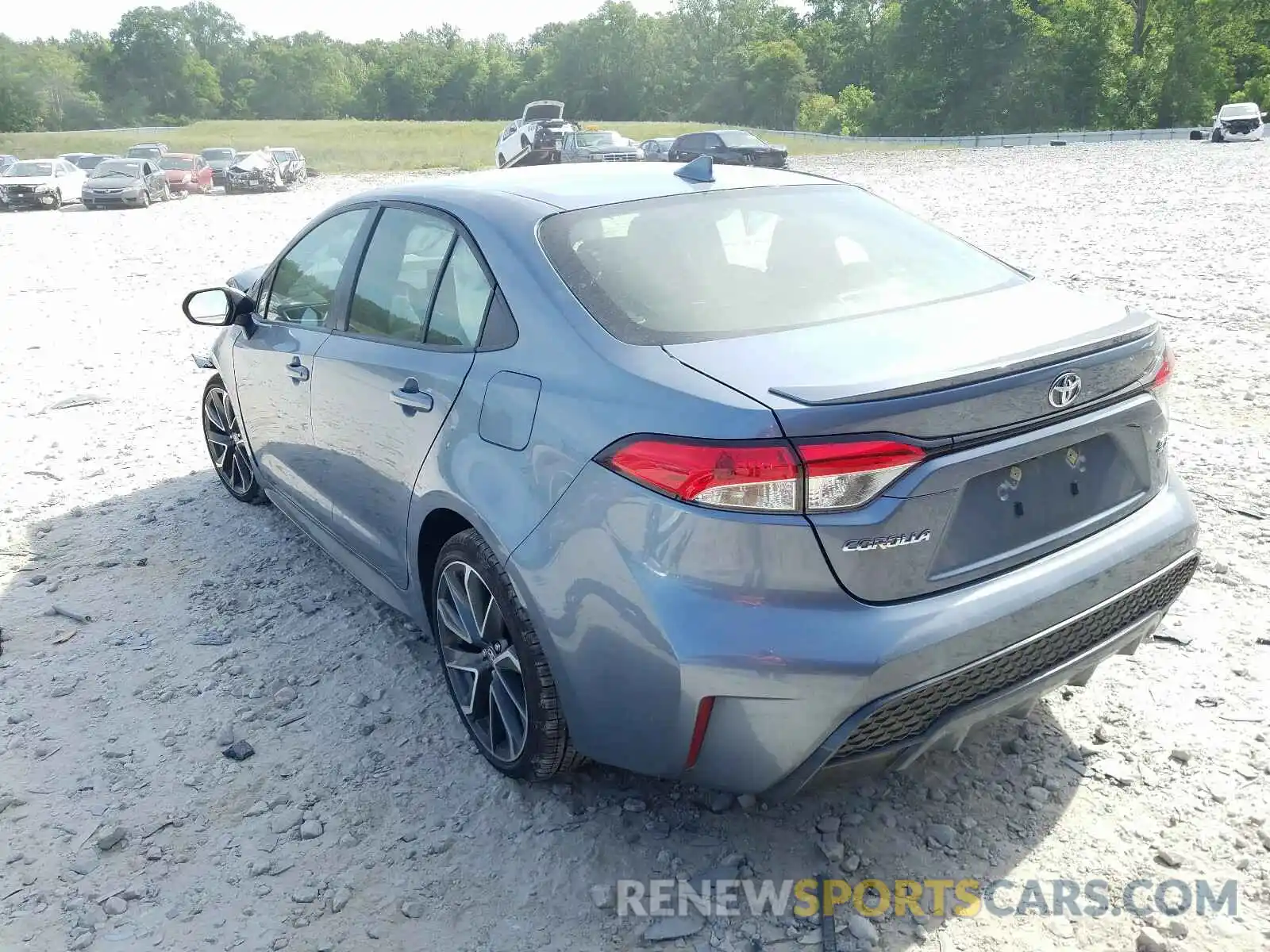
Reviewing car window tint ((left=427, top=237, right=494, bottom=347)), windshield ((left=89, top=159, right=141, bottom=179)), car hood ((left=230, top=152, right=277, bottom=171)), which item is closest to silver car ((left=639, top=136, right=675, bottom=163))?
car hood ((left=230, top=152, right=277, bottom=171))

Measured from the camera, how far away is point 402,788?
3.11 m

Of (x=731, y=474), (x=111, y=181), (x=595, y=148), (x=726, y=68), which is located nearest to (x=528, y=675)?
(x=731, y=474)

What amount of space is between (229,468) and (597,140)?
2733 cm

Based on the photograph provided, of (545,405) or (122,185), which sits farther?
(122,185)

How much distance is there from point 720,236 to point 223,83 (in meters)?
136

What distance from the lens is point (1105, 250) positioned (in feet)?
38.7

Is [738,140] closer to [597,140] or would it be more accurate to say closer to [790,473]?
[597,140]

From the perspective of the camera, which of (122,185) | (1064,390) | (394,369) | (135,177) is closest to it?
(1064,390)

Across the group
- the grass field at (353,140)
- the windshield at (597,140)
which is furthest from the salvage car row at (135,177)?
the windshield at (597,140)

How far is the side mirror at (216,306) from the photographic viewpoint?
440cm

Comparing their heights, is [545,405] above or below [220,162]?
above

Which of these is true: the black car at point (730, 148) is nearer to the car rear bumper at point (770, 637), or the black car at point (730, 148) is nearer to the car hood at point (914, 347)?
the car hood at point (914, 347)

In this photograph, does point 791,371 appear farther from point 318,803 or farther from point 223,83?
point 223,83

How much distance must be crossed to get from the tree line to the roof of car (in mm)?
68076
